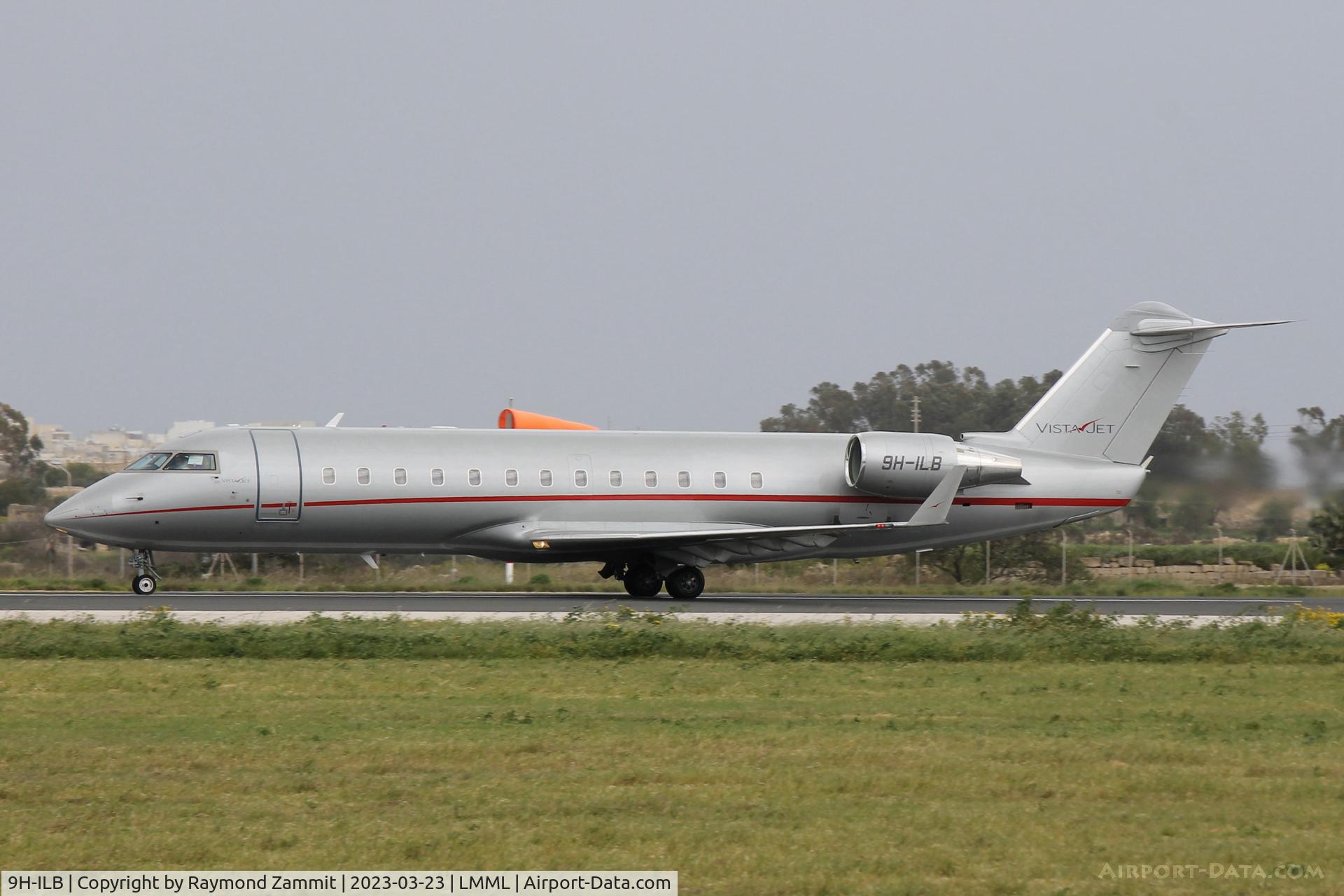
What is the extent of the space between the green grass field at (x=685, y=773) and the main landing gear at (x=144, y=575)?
10460 mm

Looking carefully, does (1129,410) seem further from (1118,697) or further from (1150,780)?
(1150,780)

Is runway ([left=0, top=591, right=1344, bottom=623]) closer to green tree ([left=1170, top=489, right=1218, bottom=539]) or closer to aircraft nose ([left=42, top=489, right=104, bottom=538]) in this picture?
aircraft nose ([left=42, top=489, right=104, bottom=538])

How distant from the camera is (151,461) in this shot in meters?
25.5

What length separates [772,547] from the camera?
2706 cm

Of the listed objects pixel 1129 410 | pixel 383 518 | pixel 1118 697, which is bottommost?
pixel 1118 697

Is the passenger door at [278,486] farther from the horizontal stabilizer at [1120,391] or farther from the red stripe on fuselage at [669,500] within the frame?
the horizontal stabilizer at [1120,391]

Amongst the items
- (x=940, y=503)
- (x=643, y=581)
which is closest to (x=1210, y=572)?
(x=940, y=503)

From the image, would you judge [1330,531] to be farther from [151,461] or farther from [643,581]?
[151,461]

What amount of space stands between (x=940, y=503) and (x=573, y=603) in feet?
23.9

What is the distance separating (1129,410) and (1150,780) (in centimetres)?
2116

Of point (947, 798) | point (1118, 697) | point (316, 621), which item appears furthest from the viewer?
point (316, 621)

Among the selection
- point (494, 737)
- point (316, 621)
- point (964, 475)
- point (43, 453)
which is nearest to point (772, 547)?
point (964, 475)

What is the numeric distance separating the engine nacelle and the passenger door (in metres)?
10.7

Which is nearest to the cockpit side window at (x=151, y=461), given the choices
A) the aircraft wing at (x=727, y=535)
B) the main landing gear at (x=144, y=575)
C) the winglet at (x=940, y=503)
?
the main landing gear at (x=144, y=575)
